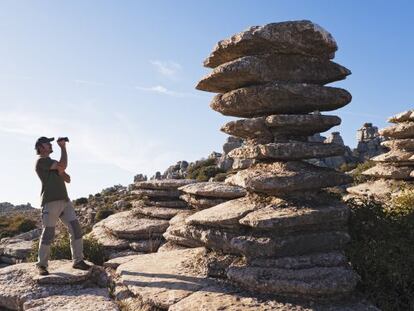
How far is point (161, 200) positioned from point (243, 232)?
400 inches

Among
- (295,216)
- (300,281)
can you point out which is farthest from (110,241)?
(300,281)

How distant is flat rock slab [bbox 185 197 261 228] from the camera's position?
11.0 meters

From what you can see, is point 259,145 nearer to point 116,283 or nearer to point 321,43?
point 321,43

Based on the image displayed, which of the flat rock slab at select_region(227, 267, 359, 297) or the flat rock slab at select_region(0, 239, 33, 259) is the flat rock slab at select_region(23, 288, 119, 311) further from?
the flat rock slab at select_region(0, 239, 33, 259)

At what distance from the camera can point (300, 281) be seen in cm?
923

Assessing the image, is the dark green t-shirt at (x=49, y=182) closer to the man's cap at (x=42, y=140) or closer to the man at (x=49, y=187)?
the man at (x=49, y=187)

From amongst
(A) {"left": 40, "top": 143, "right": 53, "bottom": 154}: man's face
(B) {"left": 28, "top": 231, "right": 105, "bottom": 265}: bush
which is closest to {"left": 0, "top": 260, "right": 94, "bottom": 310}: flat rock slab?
(B) {"left": 28, "top": 231, "right": 105, "bottom": 265}: bush

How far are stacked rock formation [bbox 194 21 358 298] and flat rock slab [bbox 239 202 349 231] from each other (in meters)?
0.02

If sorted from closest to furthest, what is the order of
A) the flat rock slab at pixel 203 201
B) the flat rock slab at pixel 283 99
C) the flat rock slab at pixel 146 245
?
the flat rock slab at pixel 283 99 → the flat rock slab at pixel 203 201 → the flat rock slab at pixel 146 245

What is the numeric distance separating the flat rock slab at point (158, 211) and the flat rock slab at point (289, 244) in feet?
28.1

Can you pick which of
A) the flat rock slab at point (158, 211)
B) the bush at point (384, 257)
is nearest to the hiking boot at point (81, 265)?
the bush at point (384, 257)

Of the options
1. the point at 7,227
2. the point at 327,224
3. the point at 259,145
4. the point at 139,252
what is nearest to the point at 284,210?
the point at 327,224

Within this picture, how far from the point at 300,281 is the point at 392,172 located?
14596mm

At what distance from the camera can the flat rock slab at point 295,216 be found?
401 inches
